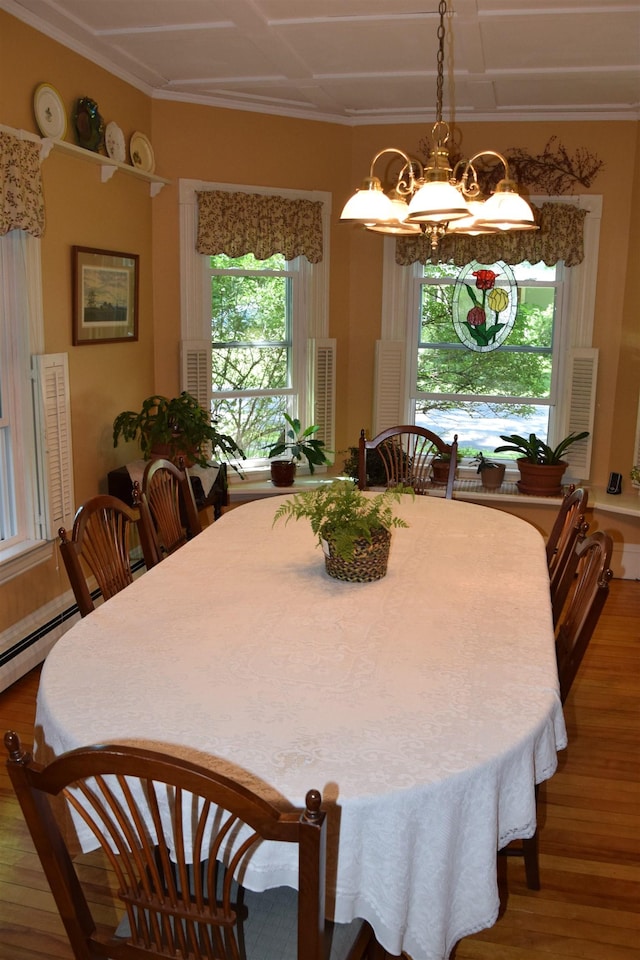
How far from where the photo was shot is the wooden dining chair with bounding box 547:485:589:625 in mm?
2617

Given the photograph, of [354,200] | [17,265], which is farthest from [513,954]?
[17,265]

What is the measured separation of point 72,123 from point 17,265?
0.79 meters

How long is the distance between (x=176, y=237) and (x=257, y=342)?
0.79 meters

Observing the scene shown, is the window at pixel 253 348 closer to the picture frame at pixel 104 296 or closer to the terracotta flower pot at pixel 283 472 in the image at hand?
the terracotta flower pot at pixel 283 472

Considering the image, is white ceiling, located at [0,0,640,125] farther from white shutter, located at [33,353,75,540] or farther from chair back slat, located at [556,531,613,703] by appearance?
chair back slat, located at [556,531,613,703]

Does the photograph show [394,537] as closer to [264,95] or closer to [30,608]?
[30,608]

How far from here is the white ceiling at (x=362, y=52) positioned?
3172 mm

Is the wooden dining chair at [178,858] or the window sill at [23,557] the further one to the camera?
the window sill at [23,557]

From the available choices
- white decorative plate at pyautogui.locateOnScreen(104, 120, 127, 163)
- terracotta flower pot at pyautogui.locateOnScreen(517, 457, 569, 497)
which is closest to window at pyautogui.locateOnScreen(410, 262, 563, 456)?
terracotta flower pot at pyautogui.locateOnScreen(517, 457, 569, 497)

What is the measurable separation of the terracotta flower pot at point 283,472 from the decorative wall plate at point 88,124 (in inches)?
78.6

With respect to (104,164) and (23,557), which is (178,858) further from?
(104,164)

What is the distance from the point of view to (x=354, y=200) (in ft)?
8.09

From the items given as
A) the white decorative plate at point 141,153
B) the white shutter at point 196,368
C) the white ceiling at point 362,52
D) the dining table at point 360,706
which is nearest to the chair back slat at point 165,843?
the dining table at point 360,706

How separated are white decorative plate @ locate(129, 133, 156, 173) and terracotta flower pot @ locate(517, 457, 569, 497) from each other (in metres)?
2.72
